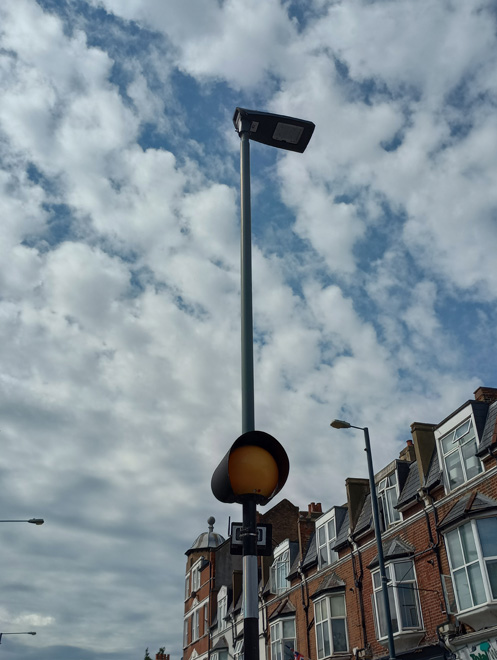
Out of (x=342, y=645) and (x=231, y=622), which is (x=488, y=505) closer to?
(x=342, y=645)

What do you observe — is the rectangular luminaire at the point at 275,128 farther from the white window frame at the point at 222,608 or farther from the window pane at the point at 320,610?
the white window frame at the point at 222,608

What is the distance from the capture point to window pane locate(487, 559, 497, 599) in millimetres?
18375

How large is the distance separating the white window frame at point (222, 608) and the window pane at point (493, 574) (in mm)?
30417

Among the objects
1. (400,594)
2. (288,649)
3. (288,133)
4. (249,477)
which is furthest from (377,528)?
(288,649)

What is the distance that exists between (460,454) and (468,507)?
2.57m

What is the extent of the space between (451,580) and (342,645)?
344 inches

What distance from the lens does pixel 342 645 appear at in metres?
26.9

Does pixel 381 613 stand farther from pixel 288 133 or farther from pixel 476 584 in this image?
pixel 288 133

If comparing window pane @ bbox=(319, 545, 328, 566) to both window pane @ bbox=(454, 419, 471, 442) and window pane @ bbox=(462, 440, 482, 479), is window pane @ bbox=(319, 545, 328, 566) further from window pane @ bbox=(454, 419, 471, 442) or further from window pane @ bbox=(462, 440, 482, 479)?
window pane @ bbox=(462, 440, 482, 479)

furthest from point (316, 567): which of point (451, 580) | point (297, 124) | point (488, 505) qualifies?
point (297, 124)

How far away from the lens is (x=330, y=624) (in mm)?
27484

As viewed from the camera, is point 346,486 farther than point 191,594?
No

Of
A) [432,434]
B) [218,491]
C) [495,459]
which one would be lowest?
[218,491]

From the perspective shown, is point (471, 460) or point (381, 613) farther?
point (381, 613)
